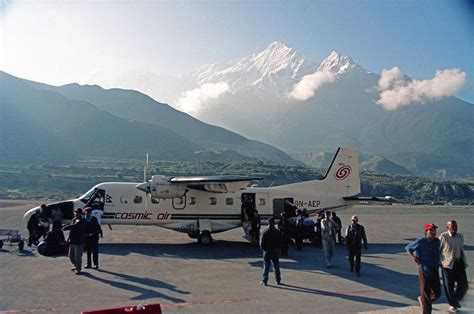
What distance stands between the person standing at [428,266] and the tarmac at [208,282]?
0.77 metres

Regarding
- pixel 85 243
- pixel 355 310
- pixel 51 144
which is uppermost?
pixel 51 144

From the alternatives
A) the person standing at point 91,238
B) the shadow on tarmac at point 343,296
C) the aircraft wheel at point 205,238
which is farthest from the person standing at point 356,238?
the person standing at point 91,238

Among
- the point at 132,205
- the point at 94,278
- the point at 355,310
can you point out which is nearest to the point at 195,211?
the point at 132,205

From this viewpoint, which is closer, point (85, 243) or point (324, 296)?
point (324, 296)

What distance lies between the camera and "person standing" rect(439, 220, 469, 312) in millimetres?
7641

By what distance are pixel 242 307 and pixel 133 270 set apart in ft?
15.1

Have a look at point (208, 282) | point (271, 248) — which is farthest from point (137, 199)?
point (271, 248)

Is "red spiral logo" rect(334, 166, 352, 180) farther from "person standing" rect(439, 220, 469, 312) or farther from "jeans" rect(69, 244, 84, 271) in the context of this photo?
"jeans" rect(69, 244, 84, 271)

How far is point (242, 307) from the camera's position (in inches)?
322

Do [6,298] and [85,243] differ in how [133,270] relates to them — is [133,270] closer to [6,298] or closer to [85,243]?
[85,243]

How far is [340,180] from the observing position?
1938 cm

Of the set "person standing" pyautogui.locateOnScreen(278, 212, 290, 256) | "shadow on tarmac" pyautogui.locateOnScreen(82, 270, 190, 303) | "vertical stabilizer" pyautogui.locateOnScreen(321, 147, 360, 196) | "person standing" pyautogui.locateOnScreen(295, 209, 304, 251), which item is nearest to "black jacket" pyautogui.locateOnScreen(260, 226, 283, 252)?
"shadow on tarmac" pyautogui.locateOnScreen(82, 270, 190, 303)

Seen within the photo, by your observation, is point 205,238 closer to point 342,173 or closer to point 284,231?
point 284,231

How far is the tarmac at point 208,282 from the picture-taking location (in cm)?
832
